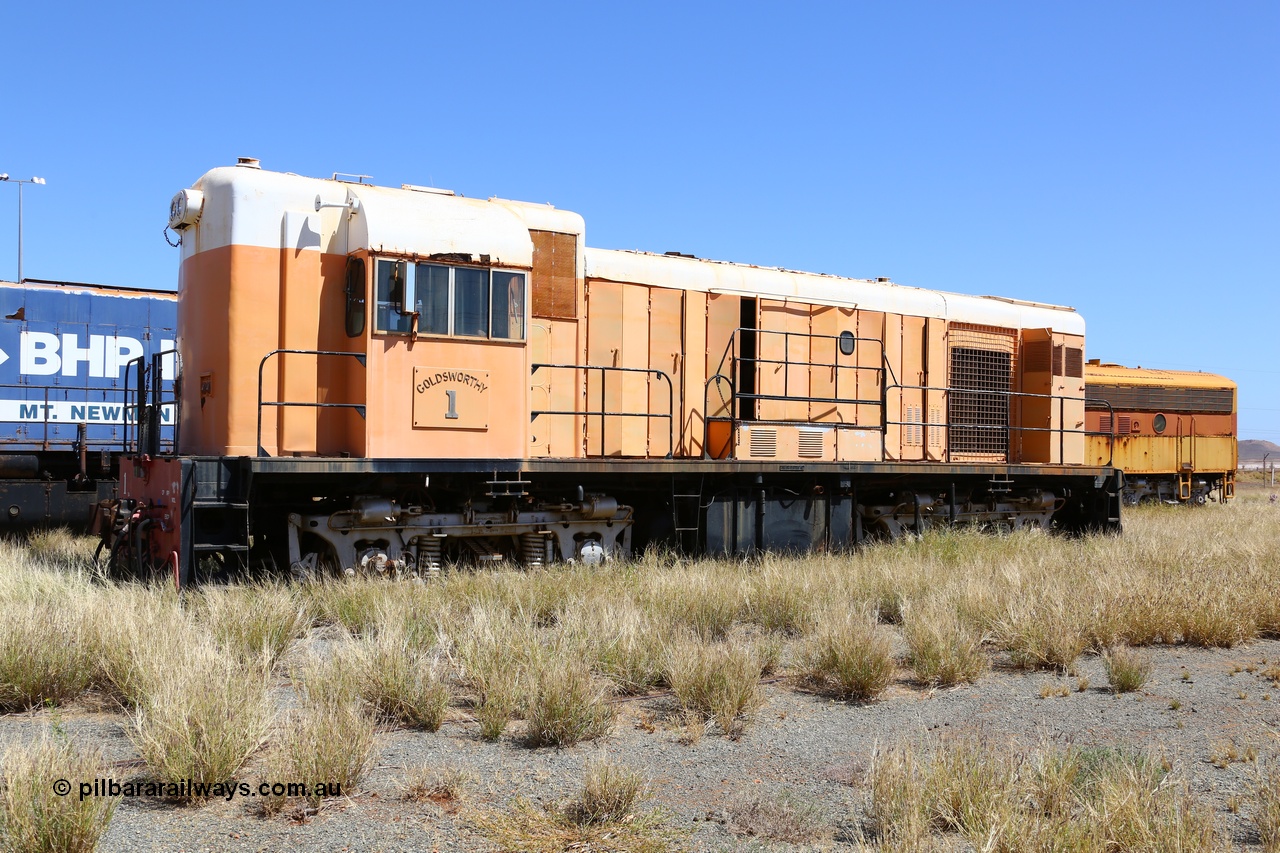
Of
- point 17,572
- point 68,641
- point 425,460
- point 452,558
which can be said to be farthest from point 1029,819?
point 17,572

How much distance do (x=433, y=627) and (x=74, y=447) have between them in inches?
383

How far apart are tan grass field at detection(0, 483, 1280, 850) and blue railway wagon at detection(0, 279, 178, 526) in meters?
5.45

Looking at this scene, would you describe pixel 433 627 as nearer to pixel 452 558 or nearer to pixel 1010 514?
pixel 452 558

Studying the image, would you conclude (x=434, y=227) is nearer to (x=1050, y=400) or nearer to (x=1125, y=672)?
(x=1125, y=672)

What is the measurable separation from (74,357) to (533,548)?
10319mm

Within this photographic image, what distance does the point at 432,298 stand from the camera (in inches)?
408

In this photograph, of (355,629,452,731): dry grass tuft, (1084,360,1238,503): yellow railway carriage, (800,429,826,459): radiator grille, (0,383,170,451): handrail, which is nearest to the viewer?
(355,629,452,731): dry grass tuft

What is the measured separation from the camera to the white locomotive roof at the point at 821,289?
12.6 metres

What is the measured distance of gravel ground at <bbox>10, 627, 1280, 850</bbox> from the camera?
4684 mm

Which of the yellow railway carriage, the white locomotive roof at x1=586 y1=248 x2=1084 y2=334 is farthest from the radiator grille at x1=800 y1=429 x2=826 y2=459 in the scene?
the yellow railway carriage

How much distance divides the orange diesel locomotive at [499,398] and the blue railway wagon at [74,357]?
5569mm

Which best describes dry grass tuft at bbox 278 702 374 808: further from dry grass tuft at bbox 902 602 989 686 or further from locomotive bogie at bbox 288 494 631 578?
locomotive bogie at bbox 288 494 631 578

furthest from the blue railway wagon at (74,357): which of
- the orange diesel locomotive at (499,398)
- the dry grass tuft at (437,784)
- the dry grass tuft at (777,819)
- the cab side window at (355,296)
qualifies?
the dry grass tuft at (777,819)

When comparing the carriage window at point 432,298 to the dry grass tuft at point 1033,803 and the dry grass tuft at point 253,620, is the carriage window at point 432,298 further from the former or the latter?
the dry grass tuft at point 1033,803
